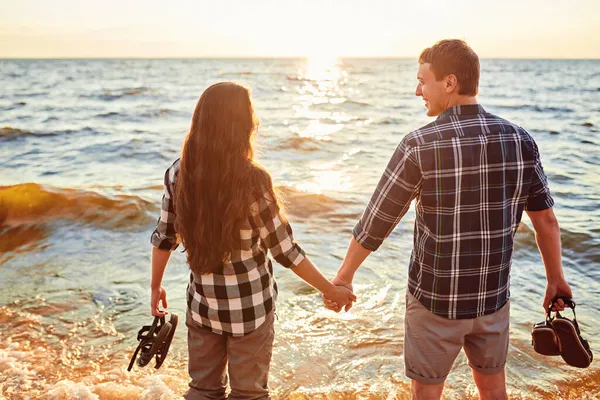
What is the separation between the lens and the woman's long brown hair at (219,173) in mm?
2445

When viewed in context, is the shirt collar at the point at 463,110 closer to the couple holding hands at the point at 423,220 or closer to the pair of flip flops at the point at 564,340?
the couple holding hands at the point at 423,220

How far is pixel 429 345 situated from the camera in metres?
2.54

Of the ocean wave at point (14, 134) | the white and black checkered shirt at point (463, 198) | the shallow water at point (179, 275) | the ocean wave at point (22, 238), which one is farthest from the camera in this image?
the ocean wave at point (14, 134)

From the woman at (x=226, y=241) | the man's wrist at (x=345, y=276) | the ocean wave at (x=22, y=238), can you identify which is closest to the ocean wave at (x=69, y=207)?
the ocean wave at (x=22, y=238)

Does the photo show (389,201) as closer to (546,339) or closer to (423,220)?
(423,220)

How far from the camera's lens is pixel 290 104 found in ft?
102

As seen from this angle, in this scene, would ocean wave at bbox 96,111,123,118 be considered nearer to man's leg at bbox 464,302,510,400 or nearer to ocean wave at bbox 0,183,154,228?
ocean wave at bbox 0,183,154,228

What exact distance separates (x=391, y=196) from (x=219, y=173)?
799 mm

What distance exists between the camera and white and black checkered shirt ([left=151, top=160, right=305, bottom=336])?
2547mm

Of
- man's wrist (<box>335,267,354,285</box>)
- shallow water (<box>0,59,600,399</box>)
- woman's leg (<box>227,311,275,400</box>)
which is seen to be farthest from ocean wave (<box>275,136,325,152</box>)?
woman's leg (<box>227,311,275,400</box>)

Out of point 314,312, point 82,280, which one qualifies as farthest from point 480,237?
point 82,280

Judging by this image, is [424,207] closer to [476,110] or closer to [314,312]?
[476,110]

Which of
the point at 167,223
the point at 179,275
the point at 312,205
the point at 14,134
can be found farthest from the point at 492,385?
the point at 14,134

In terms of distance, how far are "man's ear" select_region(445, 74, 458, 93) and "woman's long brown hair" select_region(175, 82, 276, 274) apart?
0.91m
